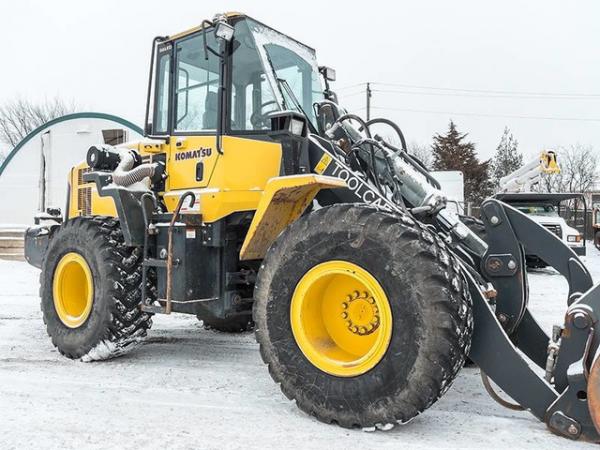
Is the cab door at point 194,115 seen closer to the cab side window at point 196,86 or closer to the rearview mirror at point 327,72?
the cab side window at point 196,86

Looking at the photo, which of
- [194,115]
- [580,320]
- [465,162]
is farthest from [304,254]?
[465,162]

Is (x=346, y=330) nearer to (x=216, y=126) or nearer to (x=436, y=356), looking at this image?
(x=436, y=356)

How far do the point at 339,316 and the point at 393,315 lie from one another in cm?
51

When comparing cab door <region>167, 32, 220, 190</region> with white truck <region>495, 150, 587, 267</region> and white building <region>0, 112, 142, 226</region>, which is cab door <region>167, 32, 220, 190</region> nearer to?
white truck <region>495, 150, 587, 267</region>

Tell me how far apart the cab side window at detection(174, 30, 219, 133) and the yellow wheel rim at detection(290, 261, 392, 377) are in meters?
1.87

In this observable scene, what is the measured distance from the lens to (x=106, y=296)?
187 inches

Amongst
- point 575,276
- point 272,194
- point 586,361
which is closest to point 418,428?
point 586,361

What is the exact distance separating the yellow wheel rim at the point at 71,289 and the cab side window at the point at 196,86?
1.60 m

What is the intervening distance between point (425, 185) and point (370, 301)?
1.28m

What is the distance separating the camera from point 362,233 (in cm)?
329

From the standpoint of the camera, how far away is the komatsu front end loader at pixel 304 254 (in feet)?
10.0

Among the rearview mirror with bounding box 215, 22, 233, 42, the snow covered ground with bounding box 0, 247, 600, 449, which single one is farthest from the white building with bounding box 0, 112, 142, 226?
the rearview mirror with bounding box 215, 22, 233, 42

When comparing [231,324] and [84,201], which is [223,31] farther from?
[231,324]

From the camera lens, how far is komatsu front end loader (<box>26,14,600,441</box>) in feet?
10.0
